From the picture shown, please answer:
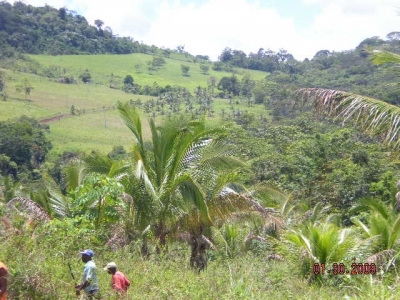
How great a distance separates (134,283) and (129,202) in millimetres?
2511

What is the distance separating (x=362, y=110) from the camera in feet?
24.0

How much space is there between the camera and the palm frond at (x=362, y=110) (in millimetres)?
7086

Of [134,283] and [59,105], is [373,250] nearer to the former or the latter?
[134,283]

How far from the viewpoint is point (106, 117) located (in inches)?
2876

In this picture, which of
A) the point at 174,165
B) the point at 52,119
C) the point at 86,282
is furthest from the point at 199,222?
the point at 52,119

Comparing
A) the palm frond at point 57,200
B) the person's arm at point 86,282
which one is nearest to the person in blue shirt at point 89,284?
the person's arm at point 86,282

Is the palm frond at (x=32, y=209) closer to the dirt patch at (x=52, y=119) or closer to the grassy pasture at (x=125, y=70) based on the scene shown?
the dirt patch at (x=52, y=119)

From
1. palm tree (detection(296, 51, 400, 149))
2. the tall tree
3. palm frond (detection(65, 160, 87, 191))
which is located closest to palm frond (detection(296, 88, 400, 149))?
palm tree (detection(296, 51, 400, 149))

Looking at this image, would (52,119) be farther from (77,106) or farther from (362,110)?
(362,110)

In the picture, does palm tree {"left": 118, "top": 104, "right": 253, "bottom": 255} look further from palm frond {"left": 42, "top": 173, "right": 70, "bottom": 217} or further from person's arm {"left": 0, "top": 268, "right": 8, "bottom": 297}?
person's arm {"left": 0, "top": 268, "right": 8, "bottom": 297}
